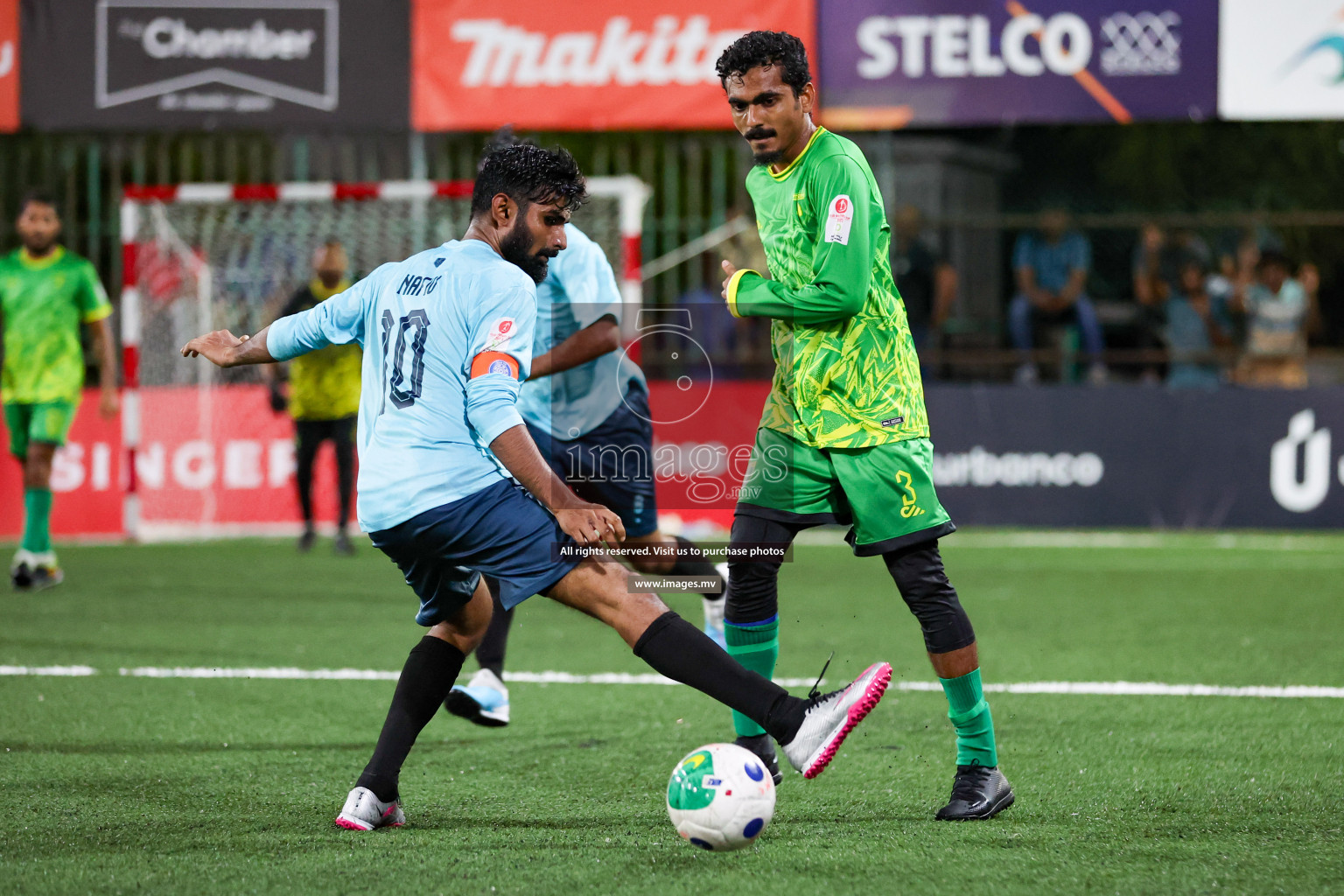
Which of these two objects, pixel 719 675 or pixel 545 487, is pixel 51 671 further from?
pixel 719 675

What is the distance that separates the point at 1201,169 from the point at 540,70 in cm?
866

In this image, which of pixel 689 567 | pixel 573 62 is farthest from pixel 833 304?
pixel 573 62

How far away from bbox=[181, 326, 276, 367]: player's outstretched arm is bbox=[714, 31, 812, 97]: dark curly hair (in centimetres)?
144

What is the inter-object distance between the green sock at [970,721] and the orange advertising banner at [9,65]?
1083cm

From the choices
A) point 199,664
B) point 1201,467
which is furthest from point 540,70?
point 199,664


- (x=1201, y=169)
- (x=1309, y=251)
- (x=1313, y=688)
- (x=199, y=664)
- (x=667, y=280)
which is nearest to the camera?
(x=1313, y=688)

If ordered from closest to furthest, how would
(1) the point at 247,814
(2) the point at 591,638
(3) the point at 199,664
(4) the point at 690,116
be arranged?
1. (1) the point at 247,814
2. (3) the point at 199,664
3. (2) the point at 591,638
4. (4) the point at 690,116

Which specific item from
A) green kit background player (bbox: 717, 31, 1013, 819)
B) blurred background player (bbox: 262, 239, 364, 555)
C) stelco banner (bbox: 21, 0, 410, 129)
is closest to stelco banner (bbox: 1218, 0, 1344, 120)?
stelco banner (bbox: 21, 0, 410, 129)

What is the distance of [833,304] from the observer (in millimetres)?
4027

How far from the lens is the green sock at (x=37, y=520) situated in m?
9.01

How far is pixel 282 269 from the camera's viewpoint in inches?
508

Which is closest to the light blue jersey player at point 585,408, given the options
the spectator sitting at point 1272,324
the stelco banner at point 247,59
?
the stelco banner at point 247,59

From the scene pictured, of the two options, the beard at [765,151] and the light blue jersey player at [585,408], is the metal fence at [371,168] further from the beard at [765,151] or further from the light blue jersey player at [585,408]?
the beard at [765,151]

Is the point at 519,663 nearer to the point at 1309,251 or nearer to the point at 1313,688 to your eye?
the point at 1313,688
